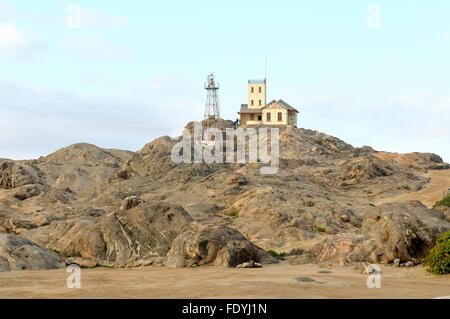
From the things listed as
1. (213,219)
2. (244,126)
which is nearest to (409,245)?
(213,219)

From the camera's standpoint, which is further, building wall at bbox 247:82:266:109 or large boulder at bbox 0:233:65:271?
building wall at bbox 247:82:266:109

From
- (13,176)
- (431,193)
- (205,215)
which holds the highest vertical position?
(13,176)

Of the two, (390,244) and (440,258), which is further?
(390,244)

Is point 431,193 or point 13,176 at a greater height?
point 13,176

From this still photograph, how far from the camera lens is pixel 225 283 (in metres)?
17.1

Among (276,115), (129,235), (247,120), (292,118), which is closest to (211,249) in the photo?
(129,235)

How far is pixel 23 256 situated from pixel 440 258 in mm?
16779

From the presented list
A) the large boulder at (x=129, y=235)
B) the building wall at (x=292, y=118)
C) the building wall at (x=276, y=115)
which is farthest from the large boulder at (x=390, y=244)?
the building wall at (x=292, y=118)

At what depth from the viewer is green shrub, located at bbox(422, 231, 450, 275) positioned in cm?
1916

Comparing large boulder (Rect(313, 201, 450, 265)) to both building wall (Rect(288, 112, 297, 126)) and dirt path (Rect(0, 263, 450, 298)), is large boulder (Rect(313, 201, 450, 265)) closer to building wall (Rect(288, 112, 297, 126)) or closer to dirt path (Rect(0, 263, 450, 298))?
dirt path (Rect(0, 263, 450, 298))

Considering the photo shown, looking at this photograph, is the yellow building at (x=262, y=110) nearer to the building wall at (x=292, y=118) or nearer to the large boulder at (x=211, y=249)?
the building wall at (x=292, y=118)

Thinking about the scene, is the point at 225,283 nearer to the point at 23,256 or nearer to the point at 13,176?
the point at 23,256

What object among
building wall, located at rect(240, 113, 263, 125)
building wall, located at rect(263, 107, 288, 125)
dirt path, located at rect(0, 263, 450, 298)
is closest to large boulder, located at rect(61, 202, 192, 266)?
dirt path, located at rect(0, 263, 450, 298)

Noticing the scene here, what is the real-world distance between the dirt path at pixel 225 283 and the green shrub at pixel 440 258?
352 millimetres
